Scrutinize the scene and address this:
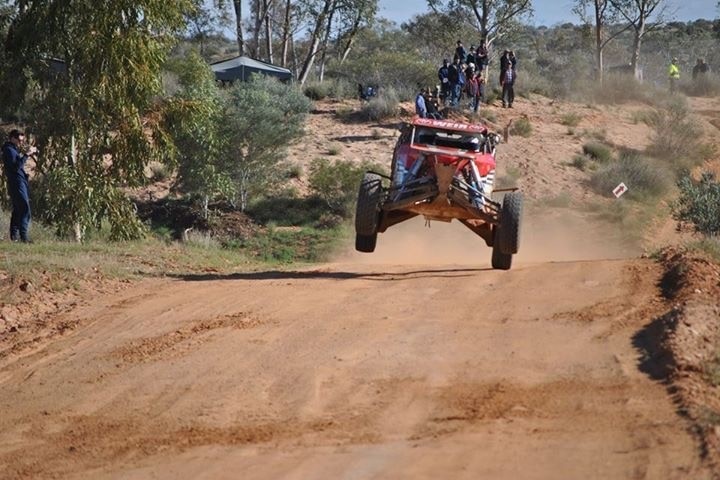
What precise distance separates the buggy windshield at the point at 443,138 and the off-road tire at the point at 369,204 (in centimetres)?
91

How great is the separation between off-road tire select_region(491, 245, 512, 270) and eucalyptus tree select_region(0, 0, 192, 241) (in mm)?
6294

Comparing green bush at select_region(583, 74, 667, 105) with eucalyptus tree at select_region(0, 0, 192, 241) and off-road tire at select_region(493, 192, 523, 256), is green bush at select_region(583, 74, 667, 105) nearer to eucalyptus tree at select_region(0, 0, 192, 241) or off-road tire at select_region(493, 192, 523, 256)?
eucalyptus tree at select_region(0, 0, 192, 241)

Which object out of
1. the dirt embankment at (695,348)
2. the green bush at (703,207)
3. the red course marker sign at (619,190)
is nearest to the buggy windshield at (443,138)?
the dirt embankment at (695,348)

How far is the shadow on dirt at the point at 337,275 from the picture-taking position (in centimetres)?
1458

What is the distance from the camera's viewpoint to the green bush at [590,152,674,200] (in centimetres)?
2919

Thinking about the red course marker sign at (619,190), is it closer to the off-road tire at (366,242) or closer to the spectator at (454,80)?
the spectator at (454,80)

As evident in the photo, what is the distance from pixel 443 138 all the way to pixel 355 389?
7641 mm

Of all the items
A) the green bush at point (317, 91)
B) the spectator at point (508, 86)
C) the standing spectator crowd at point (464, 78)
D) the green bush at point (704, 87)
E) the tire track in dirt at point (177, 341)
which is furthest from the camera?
the green bush at point (704, 87)

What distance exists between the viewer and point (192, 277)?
15156 mm

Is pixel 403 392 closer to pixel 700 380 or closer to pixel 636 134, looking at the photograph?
pixel 700 380

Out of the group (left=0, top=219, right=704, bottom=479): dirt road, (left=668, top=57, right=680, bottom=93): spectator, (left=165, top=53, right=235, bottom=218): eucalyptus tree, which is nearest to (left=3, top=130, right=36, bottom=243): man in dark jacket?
(left=0, top=219, right=704, bottom=479): dirt road

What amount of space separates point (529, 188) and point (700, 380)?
21.3 meters

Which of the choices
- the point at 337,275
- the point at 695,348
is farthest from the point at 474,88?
the point at 695,348

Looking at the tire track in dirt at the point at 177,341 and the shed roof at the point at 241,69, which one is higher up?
the shed roof at the point at 241,69
